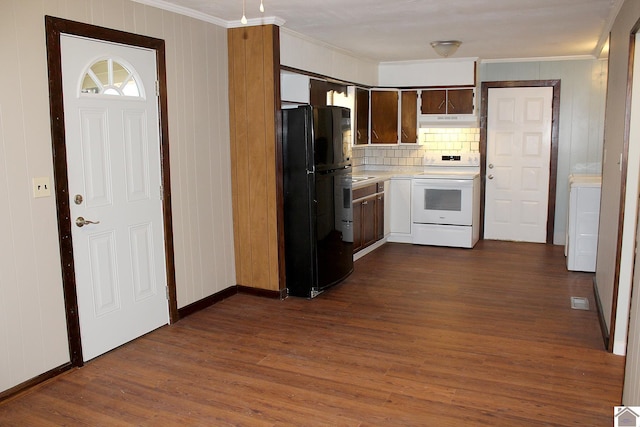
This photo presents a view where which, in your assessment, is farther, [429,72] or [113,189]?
[429,72]

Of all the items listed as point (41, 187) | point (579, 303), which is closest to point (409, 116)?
point (579, 303)

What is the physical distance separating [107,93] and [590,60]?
6.00m

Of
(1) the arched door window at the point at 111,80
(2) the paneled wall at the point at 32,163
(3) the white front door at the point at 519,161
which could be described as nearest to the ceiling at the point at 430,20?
(2) the paneled wall at the point at 32,163

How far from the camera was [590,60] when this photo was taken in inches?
270

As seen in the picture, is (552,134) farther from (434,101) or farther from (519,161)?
(434,101)

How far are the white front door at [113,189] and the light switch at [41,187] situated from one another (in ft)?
0.56

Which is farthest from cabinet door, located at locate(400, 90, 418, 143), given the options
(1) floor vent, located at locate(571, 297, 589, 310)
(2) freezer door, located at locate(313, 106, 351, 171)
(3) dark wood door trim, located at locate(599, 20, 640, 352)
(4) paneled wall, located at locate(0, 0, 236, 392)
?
(3) dark wood door trim, located at locate(599, 20, 640, 352)

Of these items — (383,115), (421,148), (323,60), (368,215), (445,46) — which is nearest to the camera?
(445,46)

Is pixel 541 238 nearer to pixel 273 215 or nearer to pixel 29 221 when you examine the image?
pixel 273 215

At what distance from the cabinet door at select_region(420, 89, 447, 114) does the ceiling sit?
34.5 inches

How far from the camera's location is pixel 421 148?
7.71m

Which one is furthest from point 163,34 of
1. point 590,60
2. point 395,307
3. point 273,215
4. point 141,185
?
point 590,60

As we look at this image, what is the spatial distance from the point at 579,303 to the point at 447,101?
133 inches

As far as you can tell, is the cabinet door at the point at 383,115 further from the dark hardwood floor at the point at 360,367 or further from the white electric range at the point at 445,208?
the dark hardwood floor at the point at 360,367
